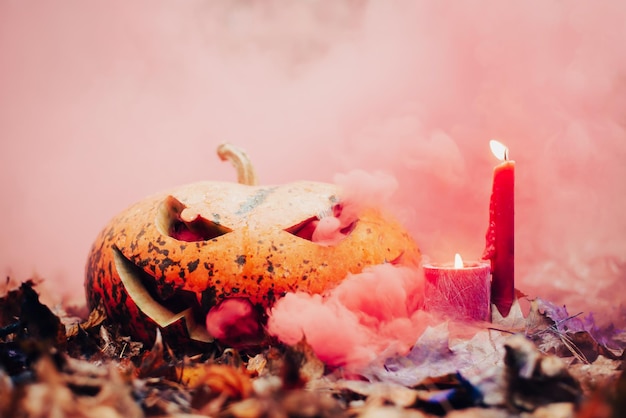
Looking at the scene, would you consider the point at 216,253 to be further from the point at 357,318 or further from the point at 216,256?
the point at 357,318

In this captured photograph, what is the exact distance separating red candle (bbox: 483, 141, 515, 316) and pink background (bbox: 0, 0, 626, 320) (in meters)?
0.59

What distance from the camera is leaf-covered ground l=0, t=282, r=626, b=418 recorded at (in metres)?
0.57

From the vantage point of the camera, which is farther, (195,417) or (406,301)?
(406,301)

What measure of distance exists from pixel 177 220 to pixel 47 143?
4.46 feet

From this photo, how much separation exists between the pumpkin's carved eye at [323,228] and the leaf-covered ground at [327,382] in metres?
0.31

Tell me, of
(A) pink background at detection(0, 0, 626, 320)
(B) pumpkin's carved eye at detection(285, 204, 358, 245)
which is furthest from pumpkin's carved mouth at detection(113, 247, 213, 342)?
(A) pink background at detection(0, 0, 626, 320)

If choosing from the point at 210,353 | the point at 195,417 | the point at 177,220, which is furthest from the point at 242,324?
the point at 195,417

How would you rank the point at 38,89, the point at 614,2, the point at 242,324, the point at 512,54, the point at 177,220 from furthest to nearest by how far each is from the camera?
the point at 38,89, the point at 512,54, the point at 614,2, the point at 177,220, the point at 242,324

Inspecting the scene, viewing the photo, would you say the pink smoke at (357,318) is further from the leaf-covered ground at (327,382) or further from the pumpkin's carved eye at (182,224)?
the pumpkin's carved eye at (182,224)

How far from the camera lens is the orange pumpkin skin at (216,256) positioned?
1.12m

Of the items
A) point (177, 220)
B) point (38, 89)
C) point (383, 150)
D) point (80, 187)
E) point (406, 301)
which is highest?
point (38, 89)

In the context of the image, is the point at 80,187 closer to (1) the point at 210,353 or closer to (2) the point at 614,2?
(1) the point at 210,353

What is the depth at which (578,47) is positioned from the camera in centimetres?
166

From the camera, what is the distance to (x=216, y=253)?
113cm
